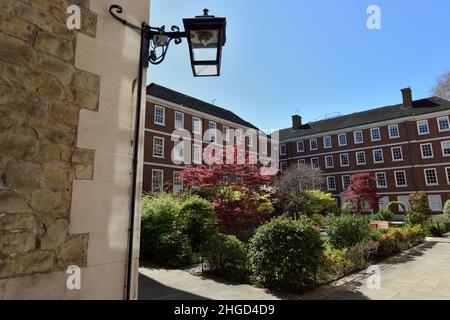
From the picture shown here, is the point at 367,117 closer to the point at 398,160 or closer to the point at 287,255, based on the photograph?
the point at 398,160

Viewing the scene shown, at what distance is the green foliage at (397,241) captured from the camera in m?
11.7

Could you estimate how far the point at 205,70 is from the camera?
3.74 metres

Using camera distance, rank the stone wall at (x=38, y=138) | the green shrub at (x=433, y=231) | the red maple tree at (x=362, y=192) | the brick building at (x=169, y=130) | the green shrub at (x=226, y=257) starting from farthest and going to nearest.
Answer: the red maple tree at (x=362, y=192)
the brick building at (x=169, y=130)
the green shrub at (x=433, y=231)
the green shrub at (x=226, y=257)
the stone wall at (x=38, y=138)

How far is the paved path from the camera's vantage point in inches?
258

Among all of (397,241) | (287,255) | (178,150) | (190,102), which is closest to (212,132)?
(190,102)

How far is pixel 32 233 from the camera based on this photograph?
2459 millimetres

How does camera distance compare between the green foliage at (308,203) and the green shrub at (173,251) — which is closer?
the green shrub at (173,251)

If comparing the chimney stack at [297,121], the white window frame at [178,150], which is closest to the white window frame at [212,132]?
the white window frame at [178,150]

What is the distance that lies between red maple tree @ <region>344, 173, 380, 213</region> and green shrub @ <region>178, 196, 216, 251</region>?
79.1 ft

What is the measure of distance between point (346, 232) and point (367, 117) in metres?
34.8

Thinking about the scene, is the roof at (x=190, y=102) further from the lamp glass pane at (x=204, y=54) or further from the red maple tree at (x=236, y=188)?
the lamp glass pane at (x=204, y=54)

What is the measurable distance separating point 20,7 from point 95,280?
2.63m

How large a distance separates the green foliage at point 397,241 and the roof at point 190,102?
77.3 ft
